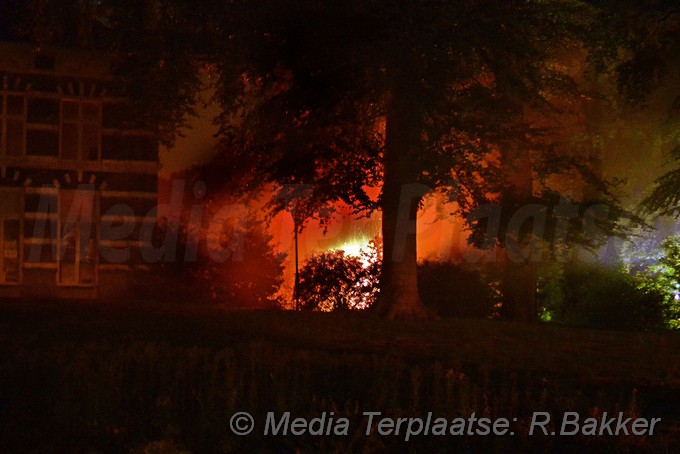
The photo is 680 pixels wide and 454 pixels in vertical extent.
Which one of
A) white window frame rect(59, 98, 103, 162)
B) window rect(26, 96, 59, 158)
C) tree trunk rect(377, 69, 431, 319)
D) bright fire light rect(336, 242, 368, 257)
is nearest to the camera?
tree trunk rect(377, 69, 431, 319)

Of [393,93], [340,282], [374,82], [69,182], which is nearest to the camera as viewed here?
[374,82]

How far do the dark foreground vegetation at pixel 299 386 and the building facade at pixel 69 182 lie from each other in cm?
1080

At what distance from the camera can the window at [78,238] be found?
960 inches

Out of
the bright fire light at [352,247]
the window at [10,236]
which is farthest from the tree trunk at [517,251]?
the window at [10,236]

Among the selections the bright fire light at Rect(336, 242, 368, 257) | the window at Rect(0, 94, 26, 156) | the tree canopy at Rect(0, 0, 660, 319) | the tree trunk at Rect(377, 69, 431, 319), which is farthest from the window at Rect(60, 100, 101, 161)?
the tree trunk at Rect(377, 69, 431, 319)

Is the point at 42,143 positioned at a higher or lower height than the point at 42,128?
lower

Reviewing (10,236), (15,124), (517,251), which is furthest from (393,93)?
(10,236)

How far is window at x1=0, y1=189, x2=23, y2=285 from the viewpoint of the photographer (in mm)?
24156

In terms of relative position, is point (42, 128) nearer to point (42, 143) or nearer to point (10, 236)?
point (42, 143)

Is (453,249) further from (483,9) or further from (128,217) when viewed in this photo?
(483,9)

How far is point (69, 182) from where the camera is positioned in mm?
24266

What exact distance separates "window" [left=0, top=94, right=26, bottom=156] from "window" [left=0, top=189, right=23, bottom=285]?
1.12 m

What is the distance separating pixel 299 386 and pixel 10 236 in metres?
17.6

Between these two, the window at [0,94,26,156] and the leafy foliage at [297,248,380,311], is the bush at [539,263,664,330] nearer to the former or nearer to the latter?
the leafy foliage at [297,248,380,311]
